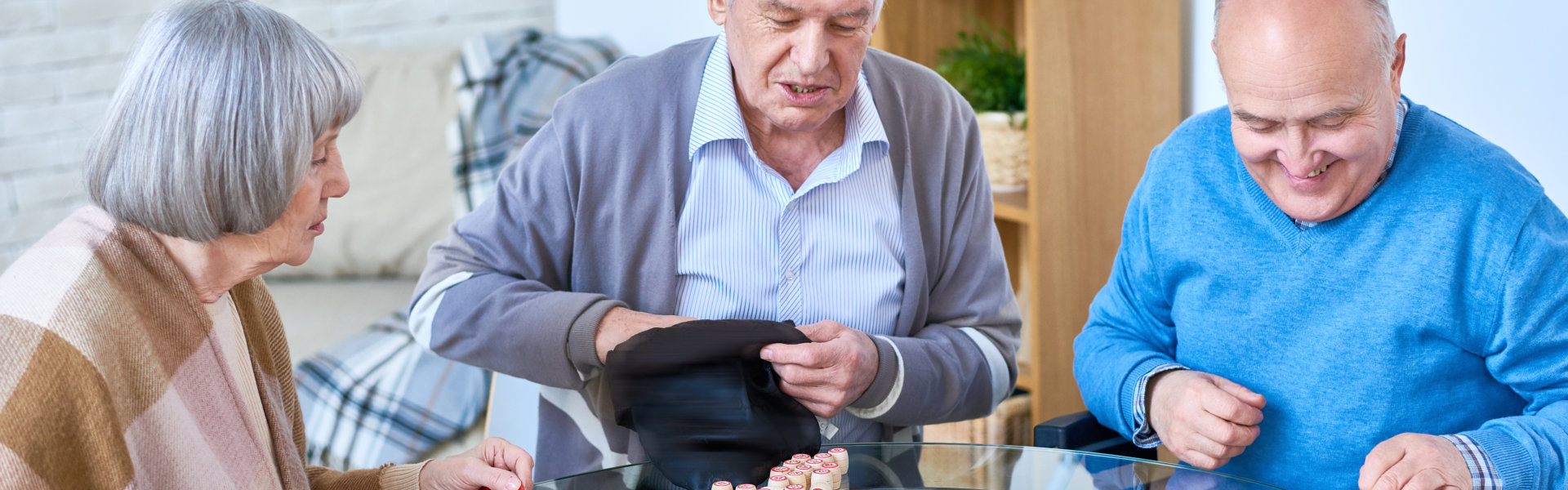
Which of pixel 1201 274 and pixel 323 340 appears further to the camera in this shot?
pixel 323 340

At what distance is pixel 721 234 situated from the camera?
1.37 meters

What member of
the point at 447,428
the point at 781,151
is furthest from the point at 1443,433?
the point at 447,428

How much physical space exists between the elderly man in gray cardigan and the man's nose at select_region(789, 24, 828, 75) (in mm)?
18

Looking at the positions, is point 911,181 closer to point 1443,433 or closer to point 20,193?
point 1443,433

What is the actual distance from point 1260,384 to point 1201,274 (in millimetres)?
128

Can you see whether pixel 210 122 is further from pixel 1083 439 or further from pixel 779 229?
pixel 1083 439

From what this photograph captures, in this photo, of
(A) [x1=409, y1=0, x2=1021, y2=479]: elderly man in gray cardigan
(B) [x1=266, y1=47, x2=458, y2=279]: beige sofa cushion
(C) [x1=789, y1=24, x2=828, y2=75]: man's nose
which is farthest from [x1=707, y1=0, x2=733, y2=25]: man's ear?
(B) [x1=266, y1=47, x2=458, y2=279]: beige sofa cushion

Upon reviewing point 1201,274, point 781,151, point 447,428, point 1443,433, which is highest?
point 781,151

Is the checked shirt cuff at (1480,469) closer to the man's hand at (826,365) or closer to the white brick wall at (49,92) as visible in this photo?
the man's hand at (826,365)

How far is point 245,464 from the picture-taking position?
102 cm

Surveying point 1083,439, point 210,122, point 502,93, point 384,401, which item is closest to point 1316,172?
point 1083,439

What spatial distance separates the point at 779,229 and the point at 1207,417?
1.63ft

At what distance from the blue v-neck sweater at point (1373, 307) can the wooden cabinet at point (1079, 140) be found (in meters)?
0.61

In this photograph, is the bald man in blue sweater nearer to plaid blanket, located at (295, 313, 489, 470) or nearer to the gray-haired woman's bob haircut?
the gray-haired woman's bob haircut
